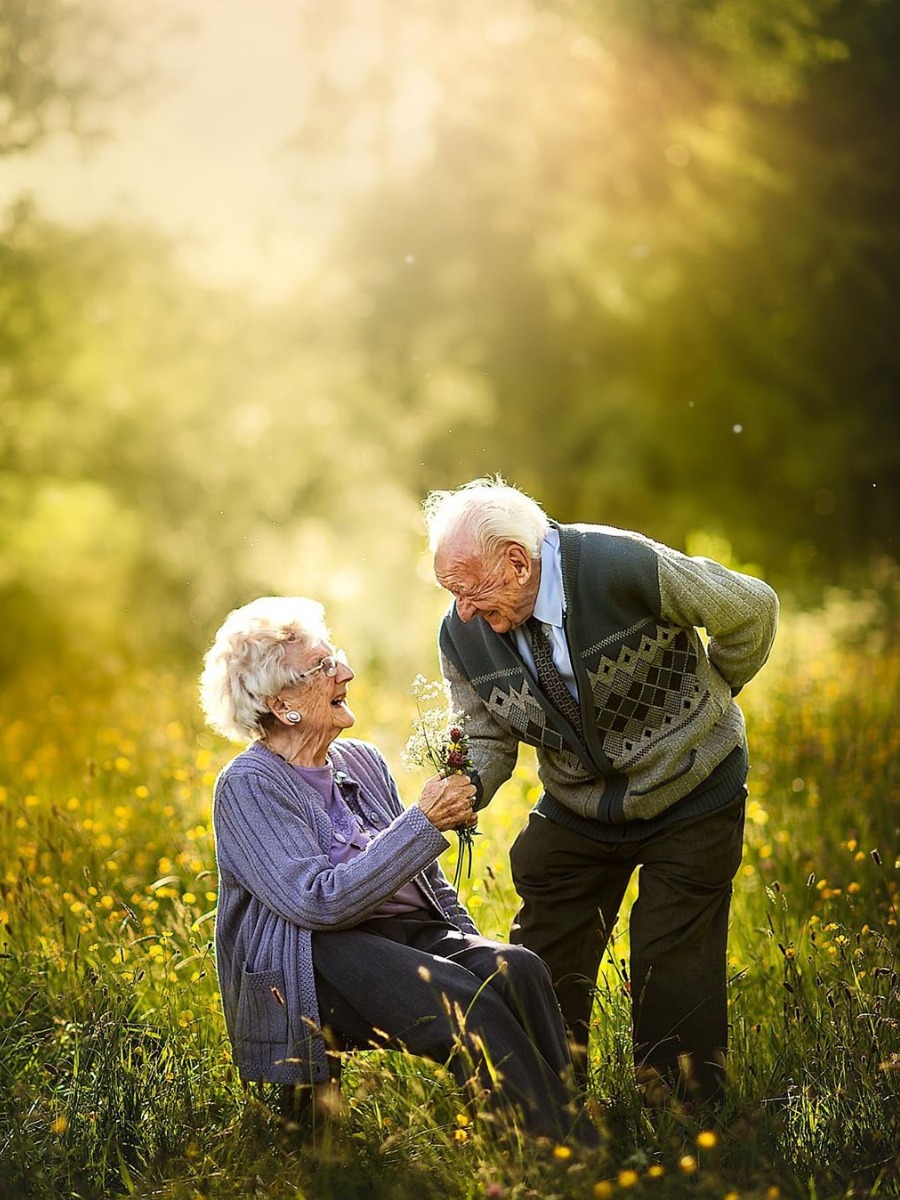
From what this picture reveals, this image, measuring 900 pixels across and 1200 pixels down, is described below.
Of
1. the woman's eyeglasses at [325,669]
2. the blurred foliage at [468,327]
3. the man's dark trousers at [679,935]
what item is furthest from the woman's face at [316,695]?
the blurred foliage at [468,327]

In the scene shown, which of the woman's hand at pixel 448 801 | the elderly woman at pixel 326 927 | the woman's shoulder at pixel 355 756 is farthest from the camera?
the woman's shoulder at pixel 355 756

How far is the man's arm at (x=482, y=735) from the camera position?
3.28 metres

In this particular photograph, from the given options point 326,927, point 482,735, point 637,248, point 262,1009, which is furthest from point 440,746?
point 637,248

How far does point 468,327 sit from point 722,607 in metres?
9.90

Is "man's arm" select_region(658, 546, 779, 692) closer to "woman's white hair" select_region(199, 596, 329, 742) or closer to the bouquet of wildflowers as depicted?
the bouquet of wildflowers

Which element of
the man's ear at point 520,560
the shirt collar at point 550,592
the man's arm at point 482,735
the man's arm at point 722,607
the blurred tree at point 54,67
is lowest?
the man's arm at point 482,735

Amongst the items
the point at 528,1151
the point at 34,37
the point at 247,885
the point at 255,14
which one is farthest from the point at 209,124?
the point at 528,1151

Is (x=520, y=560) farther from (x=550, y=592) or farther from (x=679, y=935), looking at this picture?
(x=679, y=935)

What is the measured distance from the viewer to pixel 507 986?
9.37 ft

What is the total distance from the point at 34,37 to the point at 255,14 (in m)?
2.14

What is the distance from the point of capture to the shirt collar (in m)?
3.12

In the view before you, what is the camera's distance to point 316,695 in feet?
10.1

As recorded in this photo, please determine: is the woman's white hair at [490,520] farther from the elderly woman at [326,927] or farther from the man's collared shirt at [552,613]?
the elderly woman at [326,927]

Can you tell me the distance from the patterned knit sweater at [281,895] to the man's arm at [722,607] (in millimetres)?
775
